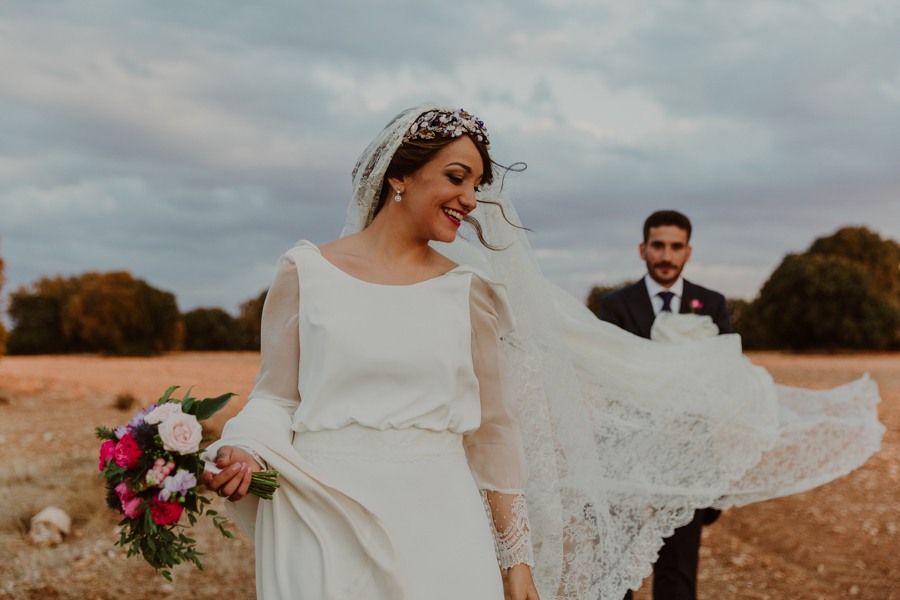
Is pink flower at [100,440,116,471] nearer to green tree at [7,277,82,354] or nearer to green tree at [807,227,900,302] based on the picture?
green tree at [7,277,82,354]

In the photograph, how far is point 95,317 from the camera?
78.2ft


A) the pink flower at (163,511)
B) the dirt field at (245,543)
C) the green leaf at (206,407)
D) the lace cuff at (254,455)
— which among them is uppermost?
the green leaf at (206,407)

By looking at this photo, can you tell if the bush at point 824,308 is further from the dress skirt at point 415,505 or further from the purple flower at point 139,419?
the purple flower at point 139,419

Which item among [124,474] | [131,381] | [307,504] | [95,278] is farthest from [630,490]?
[95,278]

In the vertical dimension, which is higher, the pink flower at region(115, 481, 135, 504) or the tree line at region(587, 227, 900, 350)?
the tree line at region(587, 227, 900, 350)

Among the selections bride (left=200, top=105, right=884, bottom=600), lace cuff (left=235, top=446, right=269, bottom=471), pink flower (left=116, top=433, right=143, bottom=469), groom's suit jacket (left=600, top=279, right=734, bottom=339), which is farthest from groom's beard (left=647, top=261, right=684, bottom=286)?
pink flower (left=116, top=433, right=143, bottom=469)

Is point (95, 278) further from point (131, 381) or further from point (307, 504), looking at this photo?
point (307, 504)

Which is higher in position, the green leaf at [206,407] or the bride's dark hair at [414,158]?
the bride's dark hair at [414,158]

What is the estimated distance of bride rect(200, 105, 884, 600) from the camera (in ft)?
6.00

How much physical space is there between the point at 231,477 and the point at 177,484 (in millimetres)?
142

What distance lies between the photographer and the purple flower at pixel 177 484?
155 centimetres

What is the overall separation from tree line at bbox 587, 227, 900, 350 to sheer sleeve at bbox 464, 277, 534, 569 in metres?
23.7

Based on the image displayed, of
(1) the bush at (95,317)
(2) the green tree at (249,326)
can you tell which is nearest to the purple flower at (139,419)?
(1) the bush at (95,317)

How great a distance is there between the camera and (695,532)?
352cm
